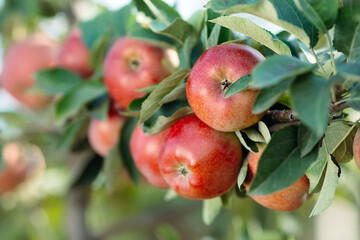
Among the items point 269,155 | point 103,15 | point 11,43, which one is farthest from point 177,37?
point 11,43

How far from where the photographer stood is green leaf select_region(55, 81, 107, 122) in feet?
3.06

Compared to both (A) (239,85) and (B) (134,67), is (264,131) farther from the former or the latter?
(B) (134,67)

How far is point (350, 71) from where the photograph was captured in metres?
0.43

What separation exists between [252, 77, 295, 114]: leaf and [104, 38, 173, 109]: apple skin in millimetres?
370

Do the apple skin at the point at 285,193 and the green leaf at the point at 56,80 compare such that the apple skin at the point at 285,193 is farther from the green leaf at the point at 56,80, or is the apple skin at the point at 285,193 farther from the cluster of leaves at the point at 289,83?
the green leaf at the point at 56,80

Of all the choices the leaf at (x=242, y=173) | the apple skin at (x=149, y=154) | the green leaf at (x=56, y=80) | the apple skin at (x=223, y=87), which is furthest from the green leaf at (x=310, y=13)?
the green leaf at (x=56, y=80)

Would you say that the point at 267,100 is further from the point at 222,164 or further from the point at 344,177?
the point at 344,177

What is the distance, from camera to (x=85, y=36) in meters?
1.08

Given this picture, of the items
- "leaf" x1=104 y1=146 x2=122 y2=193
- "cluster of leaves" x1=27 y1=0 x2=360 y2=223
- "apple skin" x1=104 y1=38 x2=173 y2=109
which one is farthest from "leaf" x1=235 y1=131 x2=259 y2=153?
"leaf" x1=104 y1=146 x2=122 y2=193

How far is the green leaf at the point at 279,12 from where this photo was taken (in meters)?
0.49

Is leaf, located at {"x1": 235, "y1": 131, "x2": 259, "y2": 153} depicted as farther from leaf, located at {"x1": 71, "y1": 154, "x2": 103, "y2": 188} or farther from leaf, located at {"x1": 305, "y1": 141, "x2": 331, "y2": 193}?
leaf, located at {"x1": 71, "y1": 154, "x2": 103, "y2": 188}

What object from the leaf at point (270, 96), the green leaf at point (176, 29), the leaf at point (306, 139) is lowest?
the leaf at point (306, 139)

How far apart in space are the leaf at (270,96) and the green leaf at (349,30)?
99 mm

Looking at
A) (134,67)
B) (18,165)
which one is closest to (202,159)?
(134,67)
